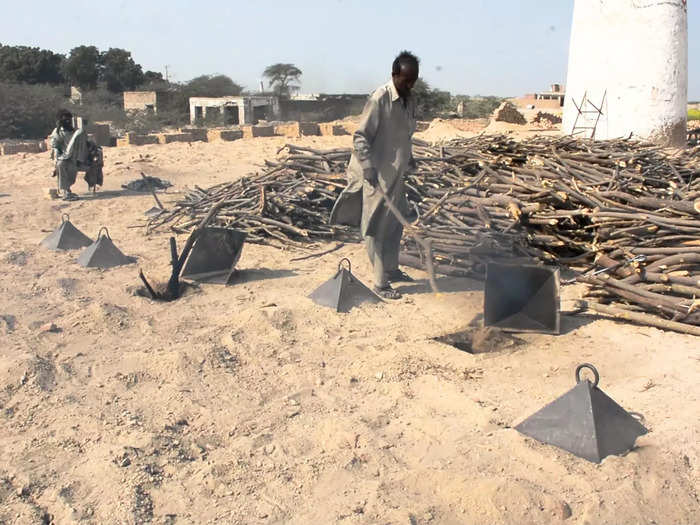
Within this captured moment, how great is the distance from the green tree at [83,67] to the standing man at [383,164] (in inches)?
1732

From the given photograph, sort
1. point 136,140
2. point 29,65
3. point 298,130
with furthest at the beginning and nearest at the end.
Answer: point 29,65 < point 298,130 < point 136,140

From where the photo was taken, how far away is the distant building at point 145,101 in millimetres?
32844

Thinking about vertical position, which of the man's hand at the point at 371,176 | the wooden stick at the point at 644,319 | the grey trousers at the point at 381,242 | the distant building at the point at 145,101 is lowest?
the wooden stick at the point at 644,319

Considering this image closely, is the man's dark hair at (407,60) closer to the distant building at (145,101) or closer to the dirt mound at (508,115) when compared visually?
the dirt mound at (508,115)

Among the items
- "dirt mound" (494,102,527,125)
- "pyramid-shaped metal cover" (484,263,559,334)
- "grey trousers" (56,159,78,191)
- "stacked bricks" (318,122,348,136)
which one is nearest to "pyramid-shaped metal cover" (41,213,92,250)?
"grey trousers" (56,159,78,191)

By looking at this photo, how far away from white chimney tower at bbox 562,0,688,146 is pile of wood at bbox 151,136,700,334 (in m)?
3.45

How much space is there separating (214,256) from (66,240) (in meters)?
2.07

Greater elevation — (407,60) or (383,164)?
(407,60)

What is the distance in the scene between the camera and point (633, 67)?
1145 cm

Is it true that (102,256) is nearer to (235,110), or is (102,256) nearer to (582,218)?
(582,218)

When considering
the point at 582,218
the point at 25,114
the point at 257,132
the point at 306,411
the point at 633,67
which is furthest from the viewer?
the point at 25,114

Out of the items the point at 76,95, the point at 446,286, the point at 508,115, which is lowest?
the point at 446,286

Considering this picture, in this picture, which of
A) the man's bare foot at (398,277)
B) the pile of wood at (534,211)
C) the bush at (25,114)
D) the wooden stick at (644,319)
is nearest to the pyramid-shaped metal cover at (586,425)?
the wooden stick at (644,319)

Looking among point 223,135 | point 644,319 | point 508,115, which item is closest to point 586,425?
point 644,319
